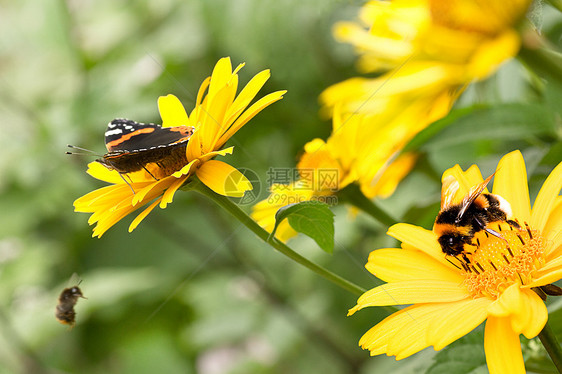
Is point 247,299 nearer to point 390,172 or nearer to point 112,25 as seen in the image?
point 390,172

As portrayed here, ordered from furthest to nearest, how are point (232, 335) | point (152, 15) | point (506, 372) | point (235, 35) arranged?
point (152, 15) → point (232, 335) → point (235, 35) → point (506, 372)

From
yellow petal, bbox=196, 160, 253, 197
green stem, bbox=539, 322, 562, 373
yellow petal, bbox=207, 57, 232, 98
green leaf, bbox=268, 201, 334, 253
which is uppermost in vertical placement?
yellow petal, bbox=207, 57, 232, 98

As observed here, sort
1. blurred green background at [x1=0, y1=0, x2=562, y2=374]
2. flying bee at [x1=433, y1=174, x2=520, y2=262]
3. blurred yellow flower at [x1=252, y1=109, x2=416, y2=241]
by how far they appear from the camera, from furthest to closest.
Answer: blurred green background at [x1=0, y1=0, x2=562, y2=374]
blurred yellow flower at [x1=252, y1=109, x2=416, y2=241]
flying bee at [x1=433, y1=174, x2=520, y2=262]

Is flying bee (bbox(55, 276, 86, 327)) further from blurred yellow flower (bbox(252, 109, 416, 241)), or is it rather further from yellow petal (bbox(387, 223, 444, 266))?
yellow petal (bbox(387, 223, 444, 266))

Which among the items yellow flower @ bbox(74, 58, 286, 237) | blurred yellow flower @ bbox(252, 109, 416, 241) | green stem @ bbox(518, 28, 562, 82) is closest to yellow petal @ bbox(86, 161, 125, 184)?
yellow flower @ bbox(74, 58, 286, 237)

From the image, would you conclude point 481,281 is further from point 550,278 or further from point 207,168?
point 207,168

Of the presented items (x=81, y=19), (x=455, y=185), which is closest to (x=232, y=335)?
(x=455, y=185)
